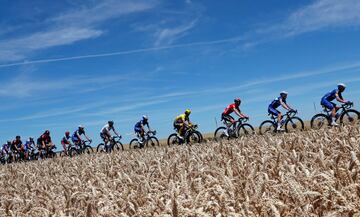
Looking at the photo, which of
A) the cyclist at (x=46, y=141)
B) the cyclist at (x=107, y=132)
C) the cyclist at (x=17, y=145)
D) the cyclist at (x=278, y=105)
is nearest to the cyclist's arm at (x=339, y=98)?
the cyclist at (x=278, y=105)

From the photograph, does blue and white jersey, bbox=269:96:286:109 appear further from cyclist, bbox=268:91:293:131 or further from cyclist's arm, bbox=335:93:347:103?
cyclist's arm, bbox=335:93:347:103

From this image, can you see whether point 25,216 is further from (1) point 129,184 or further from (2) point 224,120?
(2) point 224,120

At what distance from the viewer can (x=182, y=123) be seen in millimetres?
30969

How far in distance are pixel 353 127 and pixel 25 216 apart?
28.5 feet

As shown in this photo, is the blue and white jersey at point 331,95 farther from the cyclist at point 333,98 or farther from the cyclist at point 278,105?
the cyclist at point 278,105

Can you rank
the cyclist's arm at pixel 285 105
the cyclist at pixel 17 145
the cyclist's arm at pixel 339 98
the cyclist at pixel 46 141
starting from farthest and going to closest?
1. the cyclist at pixel 17 145
2. the cyclist at pixel 46 141
3. the cyclist's arm at pixel 285 105
4. the cyclist's arm at pixel 339 98

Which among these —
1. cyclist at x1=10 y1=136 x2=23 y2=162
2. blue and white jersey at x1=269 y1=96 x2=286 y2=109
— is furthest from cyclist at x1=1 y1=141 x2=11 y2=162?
blue and white jersey at x1=269 y1=96 x2=286 y2=109

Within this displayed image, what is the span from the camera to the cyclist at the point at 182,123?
101ft

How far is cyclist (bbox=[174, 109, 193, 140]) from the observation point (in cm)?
3092

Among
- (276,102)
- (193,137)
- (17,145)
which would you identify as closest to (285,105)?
(276,102)

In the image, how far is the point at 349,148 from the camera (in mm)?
7559

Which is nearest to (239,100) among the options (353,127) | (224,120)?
(224,120)

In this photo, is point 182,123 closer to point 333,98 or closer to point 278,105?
point 278,105

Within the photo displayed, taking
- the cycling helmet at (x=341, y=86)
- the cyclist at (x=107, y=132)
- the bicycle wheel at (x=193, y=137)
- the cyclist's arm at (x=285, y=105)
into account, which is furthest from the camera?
the cyclist at (x=107, y=132)
